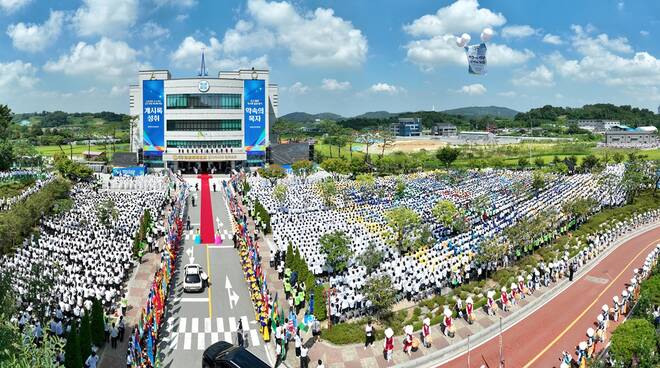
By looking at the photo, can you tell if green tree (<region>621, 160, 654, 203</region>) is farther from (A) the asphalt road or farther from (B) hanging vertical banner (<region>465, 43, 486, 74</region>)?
(A) the asphalt road

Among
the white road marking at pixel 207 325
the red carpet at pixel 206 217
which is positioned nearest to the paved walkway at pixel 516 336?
the white road marking at pixel 207 325

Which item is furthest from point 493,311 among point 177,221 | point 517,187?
point 517,187

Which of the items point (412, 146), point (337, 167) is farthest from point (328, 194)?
point (412, 146)

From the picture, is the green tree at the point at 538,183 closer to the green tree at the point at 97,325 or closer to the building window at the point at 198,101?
the building window at the point at 198,101

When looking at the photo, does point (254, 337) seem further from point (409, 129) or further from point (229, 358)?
point (409, 129)

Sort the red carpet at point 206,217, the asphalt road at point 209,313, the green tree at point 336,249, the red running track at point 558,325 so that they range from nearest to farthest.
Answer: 1. the red running track at point 558,325
2. the asphalt road at point 209,313
3. the green tree at point 336,249
4. the red carpet at point 206,217

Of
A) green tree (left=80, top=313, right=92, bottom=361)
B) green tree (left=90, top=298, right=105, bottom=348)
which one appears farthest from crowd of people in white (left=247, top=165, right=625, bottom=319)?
green tree (left=80, top=313, right=92, bottom=361)

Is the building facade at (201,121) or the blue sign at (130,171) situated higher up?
the building facade at (201,121)
